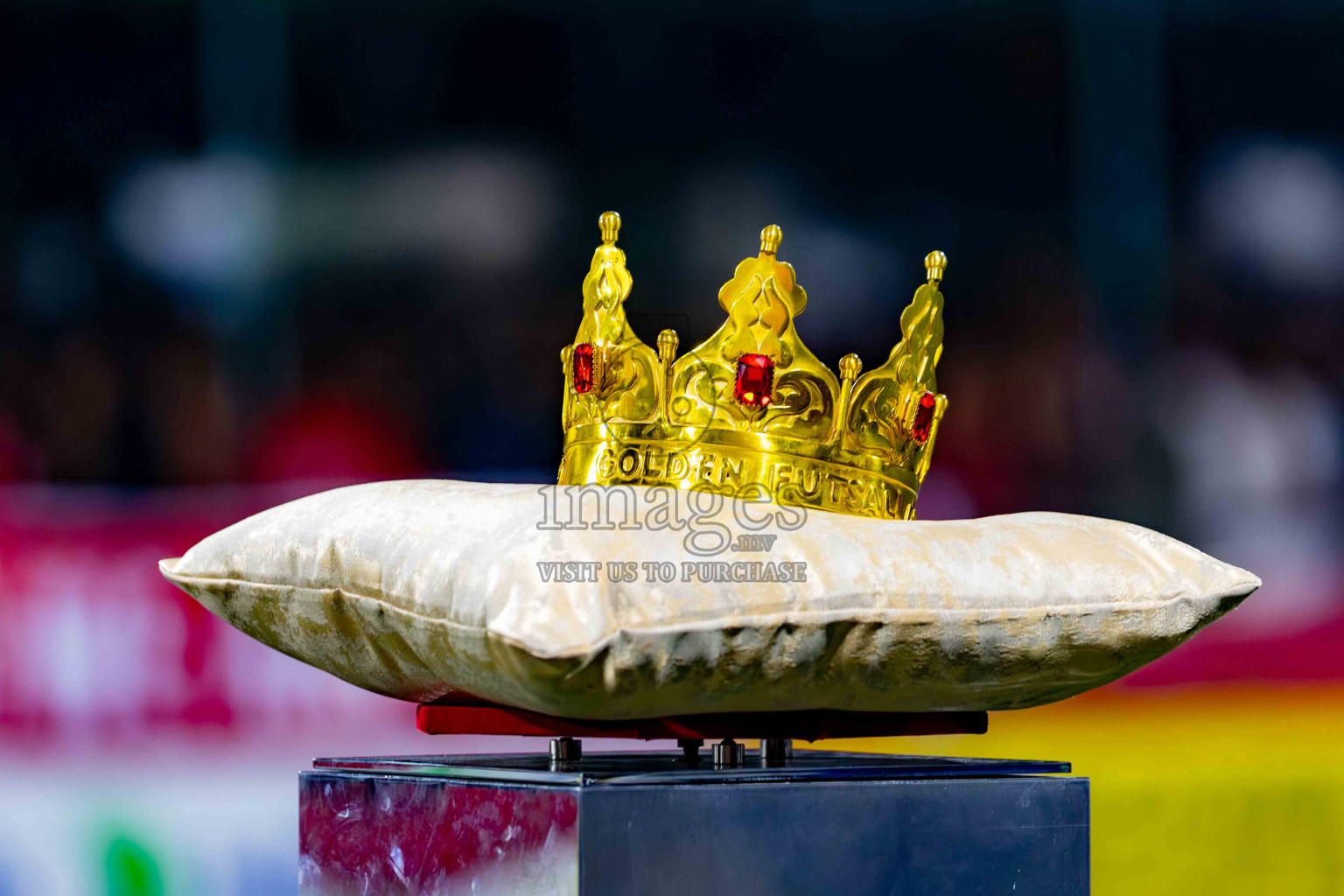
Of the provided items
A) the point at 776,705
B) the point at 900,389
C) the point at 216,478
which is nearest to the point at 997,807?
the point at 776,705

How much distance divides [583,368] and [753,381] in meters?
0.15

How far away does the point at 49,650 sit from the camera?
1978 mm

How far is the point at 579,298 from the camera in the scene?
208cm

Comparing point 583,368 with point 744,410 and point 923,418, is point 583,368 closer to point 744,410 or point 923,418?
point 744,410

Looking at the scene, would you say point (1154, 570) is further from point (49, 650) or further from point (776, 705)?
point (49, 650)

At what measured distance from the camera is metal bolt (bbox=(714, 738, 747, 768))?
3.23 ft

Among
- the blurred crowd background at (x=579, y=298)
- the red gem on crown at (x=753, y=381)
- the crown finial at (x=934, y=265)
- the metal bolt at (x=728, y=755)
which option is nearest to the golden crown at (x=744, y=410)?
the red gem on crown at (x=753, y=381)

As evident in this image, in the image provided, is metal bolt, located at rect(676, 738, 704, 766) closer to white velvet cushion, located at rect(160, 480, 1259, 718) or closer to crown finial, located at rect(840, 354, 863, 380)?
white velvet cushion, located at rect(160, 480, 1259, 718)

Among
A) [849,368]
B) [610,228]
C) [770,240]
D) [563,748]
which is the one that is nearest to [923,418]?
[849,368]

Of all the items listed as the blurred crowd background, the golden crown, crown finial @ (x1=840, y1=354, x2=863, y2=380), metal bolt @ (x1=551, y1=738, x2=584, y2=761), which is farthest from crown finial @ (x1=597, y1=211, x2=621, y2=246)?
the blurred crowd background

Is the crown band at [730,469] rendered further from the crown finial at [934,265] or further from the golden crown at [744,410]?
the crown finial at [934,265]

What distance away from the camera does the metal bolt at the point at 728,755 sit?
985mm

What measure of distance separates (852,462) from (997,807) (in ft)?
1.08

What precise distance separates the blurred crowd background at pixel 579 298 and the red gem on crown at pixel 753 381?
2.82 feet
